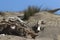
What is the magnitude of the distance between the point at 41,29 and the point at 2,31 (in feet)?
6.28

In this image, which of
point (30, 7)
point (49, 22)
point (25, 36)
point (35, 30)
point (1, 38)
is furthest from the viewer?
point (30, 7)

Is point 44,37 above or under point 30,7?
under

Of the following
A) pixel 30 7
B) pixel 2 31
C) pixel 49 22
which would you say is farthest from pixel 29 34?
pixel 30 7

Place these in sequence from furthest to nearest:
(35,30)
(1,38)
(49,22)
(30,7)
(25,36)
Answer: (30,7) → (49,22) → (35,30) → (25,36) → (1,38)

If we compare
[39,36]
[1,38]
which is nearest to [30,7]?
[39,36]

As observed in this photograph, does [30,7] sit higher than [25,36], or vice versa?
[30,7]

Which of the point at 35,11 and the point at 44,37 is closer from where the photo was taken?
the point at 44,37

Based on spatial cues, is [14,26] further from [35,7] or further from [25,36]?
[35,7]

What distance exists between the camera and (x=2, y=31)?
34.1 feet

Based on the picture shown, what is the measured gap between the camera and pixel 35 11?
1628 centimetres

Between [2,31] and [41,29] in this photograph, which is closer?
[2,31]

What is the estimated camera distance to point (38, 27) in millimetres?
11445

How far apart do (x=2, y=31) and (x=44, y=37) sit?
1762 mm

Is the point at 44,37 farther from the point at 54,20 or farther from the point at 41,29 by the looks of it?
the point at 54,20
